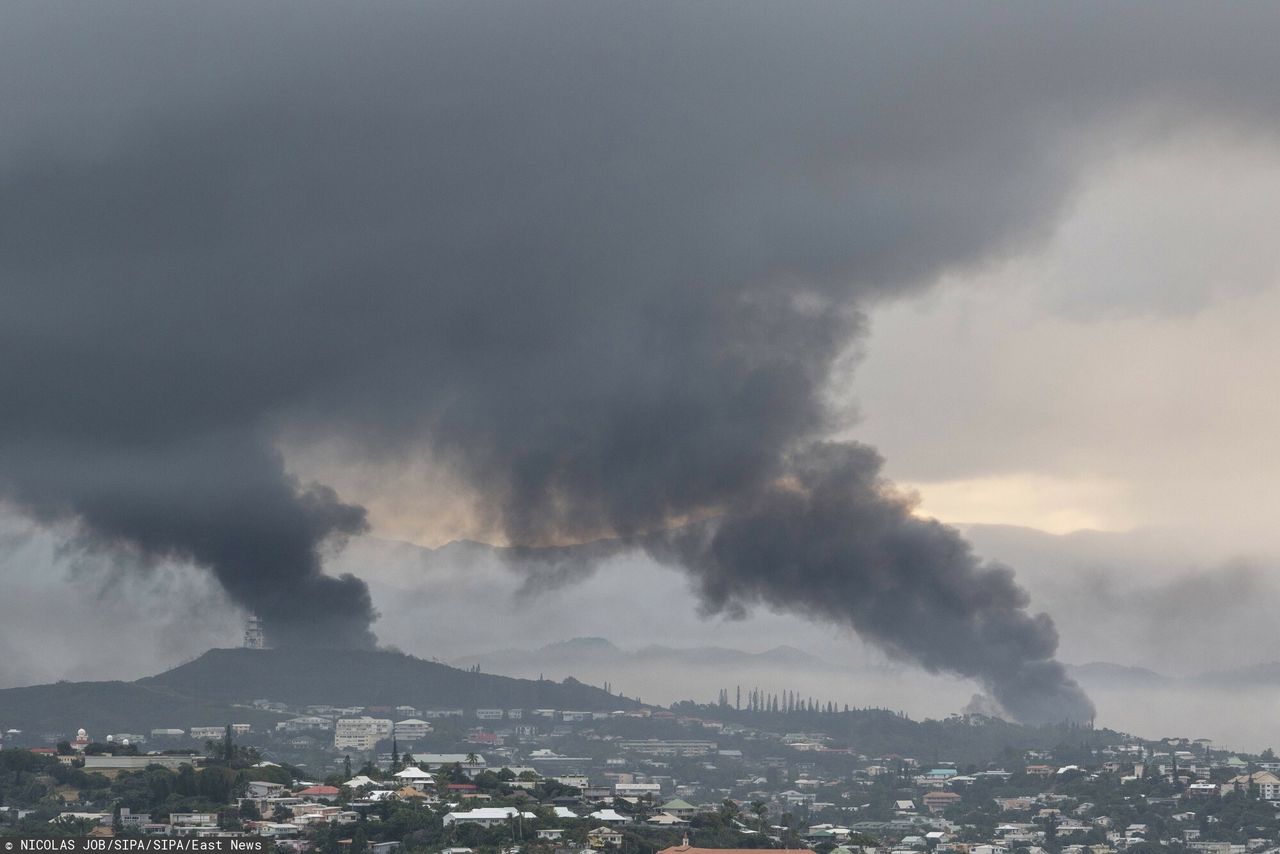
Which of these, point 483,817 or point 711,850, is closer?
point 711,850

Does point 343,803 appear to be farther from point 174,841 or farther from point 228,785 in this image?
point 174,841

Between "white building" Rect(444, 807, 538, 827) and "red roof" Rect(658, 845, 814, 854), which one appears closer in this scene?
"red roof" Rect(658, 845, 814, 854)

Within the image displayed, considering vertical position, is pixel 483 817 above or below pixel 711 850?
above

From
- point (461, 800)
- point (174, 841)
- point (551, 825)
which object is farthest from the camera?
point (461, 800)

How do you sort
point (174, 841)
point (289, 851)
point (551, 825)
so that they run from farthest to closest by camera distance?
point (551, 825) < point (289, 851) < point (174, 841)

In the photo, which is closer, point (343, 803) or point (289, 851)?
point (289, 851)

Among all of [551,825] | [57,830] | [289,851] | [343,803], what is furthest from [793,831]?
[57,830]

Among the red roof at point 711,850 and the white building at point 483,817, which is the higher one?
the white building at point 483,817

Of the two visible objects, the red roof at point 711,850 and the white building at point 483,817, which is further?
the white building at point 483,817

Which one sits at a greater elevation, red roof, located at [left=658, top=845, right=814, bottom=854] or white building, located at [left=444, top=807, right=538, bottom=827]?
white building, located at [left=444, top=807, right=538, bottom=827]

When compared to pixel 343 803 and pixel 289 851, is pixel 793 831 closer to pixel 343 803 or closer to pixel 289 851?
pixel 343 803
